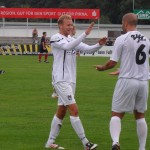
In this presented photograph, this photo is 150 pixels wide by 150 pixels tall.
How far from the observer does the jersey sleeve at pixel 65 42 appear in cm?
1014

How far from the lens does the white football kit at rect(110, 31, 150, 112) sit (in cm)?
975

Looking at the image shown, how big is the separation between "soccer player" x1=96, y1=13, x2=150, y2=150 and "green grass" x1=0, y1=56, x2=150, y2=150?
126cm

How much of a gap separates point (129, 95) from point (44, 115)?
5.23 m

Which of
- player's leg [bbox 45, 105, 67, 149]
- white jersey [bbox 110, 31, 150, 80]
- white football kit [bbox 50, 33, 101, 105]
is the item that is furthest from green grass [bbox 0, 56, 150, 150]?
white jersey [bbox 110, 31, 150, 80]

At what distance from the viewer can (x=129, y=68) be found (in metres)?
9.80

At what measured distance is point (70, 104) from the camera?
34.6 ft

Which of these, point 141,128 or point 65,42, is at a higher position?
point 65,42

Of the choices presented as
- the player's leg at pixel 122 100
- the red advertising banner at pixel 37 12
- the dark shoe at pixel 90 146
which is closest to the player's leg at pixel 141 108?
the player's leg at pixel 122 100

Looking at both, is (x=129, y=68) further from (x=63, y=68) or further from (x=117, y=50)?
(x=63, y=68)

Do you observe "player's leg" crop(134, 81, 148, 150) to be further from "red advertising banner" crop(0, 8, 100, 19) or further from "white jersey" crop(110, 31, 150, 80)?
"red advertising banner" crop(0, 8, 100, 19)

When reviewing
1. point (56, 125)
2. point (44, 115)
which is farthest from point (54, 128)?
point (44, 115)

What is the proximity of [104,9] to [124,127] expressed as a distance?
78.6 meters

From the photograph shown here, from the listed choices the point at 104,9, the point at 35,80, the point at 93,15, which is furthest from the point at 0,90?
the point at 104,9

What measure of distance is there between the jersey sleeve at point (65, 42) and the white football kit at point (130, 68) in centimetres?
67
